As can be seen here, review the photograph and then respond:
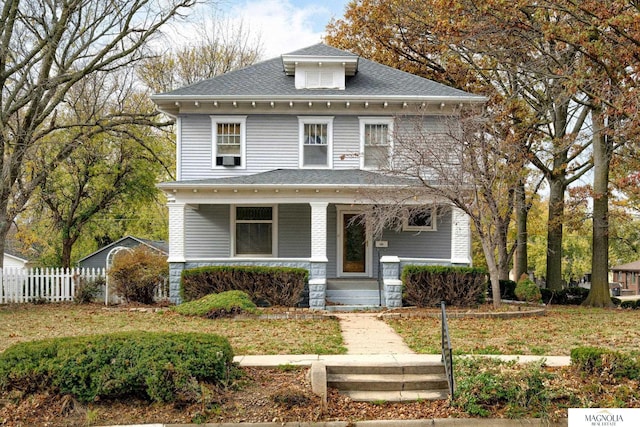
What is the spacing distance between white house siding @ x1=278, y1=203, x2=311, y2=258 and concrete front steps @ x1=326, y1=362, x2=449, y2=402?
10.4 m

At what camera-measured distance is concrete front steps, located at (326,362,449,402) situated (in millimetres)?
7305

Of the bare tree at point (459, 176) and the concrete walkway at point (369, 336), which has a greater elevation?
the bare tree at point (459, 176)

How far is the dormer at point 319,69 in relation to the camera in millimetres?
18250

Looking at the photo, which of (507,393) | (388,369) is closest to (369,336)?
(388,369)

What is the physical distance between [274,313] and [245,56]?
20.8m

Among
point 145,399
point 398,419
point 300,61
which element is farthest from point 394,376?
point 300,61

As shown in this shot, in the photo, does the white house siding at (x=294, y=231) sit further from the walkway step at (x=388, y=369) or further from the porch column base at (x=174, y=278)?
the walkway step at (x=388, y=369)

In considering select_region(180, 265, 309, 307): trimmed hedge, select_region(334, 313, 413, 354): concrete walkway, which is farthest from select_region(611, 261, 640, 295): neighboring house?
select_region(334, 313, 413, 354): concrete walkway

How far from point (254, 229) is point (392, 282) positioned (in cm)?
522

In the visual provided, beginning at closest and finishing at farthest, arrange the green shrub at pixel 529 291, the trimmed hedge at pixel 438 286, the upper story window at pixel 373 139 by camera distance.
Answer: the trimmed hedge at pixel 438 286 → the green shrub at pixel 529 291 → the upper story window at pixel 373 139

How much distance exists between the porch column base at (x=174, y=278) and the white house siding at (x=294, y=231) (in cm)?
332

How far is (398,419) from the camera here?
21.9 feet

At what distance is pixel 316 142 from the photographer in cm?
1812

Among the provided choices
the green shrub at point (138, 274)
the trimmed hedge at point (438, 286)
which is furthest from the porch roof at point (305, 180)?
the trimmed hedge at point (438, 286)
